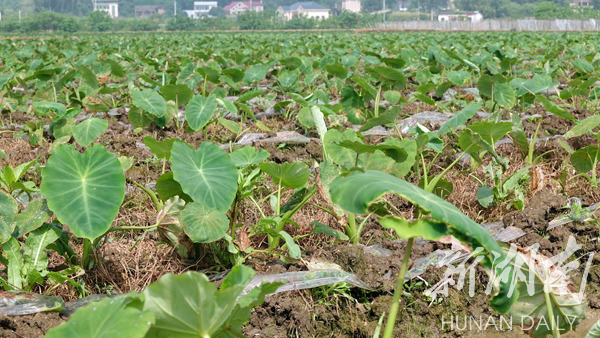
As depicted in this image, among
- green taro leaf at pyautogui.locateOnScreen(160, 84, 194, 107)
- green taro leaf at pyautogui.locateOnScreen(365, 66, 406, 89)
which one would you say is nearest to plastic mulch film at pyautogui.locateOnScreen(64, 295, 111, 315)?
green taro leaf at pyautogui.locateOnScreen(160, 84, 194, 107)

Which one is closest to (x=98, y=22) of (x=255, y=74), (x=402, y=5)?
(x=255, y=74)

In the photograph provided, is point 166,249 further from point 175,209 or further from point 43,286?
point 43,286

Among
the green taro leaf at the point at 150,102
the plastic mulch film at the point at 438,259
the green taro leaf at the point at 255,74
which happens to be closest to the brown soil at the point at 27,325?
the plastic mulch film at the point at 438,259

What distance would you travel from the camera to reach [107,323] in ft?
3.15

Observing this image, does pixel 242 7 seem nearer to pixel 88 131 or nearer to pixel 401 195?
pixel 88 131

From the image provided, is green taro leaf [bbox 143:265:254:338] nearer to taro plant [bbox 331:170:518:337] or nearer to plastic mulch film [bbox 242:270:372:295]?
taro plant [bbox 331:170:518:337]

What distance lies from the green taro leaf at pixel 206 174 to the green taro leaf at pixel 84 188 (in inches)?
7.5

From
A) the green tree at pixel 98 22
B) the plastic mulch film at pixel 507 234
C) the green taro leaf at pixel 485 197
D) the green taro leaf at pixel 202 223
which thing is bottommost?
the plastic mulch film at pixel 507 234

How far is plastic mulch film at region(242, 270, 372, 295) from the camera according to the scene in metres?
1.88

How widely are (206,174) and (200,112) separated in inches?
55.6

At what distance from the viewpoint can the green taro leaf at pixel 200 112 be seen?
10.4ft

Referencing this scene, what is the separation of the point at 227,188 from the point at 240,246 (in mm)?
278

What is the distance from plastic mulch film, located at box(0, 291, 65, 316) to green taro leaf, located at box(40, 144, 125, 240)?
0.25 meters

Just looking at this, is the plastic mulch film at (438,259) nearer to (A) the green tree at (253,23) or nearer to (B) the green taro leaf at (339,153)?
(B) the green taro leaf at (339,153)
